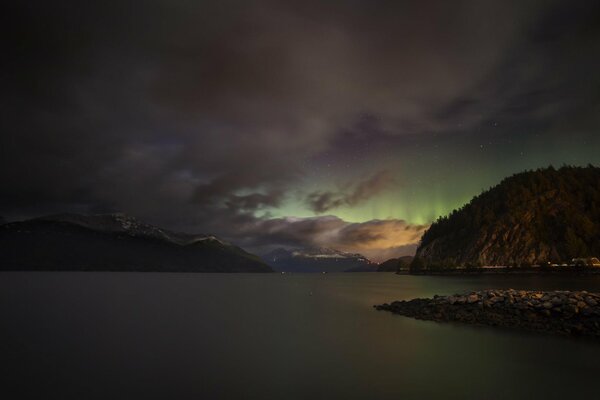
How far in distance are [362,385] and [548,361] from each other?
1129cm

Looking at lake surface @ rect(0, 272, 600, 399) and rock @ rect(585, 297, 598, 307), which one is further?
rock @ rect(585, 297, 598, 307)

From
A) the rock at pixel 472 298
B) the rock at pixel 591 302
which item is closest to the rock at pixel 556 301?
the rock at pixel 591 302

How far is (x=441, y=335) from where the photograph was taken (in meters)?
28.7

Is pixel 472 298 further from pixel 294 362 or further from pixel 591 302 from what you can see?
pixel 294 362

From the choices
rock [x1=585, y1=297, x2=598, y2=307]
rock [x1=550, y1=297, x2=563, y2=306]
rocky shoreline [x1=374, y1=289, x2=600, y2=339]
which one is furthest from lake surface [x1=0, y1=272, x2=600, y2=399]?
rock [x1=585, y1=297, x2=598, y2=307]

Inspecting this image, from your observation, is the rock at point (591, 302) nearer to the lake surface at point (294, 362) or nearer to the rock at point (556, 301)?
the rock at point (556, 301)

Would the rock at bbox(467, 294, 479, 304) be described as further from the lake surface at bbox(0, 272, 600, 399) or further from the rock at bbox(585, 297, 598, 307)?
the rock at bbox(585, 297, 598, 307)

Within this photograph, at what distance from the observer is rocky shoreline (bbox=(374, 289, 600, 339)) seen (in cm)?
2816

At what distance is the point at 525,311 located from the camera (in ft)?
108

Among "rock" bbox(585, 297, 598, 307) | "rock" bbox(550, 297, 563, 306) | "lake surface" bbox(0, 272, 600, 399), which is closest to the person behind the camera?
"lake surface" bbox(0, 272, 600, 399)

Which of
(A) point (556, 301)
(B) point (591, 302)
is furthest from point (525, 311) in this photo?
(B) point (591, 302)

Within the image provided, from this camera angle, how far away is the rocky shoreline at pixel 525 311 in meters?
28.2

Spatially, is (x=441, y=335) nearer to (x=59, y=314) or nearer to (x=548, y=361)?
(x=548, y=361)

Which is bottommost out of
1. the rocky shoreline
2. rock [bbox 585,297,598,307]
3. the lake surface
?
the lake surface
